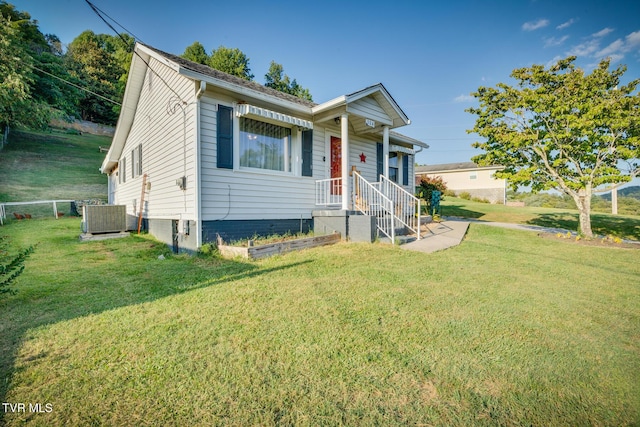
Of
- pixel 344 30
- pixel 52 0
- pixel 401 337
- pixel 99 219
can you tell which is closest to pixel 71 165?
pixel 99 219

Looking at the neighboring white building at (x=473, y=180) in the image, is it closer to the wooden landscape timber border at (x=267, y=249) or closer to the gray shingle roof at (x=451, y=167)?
the gray shingle roof at (x=451, y=167)

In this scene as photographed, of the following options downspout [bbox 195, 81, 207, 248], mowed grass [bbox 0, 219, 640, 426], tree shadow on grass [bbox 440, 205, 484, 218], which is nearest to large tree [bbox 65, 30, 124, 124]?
downspout [bbox 195, 81, 207, 248]

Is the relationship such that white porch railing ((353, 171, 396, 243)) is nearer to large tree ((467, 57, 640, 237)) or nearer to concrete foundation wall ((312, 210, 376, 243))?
concrete foundation wall ((312, 210, 376, 243))

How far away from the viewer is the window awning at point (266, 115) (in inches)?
247

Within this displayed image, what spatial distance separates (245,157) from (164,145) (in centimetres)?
255

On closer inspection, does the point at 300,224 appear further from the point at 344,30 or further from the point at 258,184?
the point at 344,30

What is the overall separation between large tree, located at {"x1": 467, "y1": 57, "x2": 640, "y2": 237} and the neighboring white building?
16.0 metres

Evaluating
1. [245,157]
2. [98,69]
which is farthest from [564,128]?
[98,69]

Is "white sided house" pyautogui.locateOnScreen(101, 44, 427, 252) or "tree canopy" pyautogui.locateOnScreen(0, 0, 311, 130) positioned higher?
"tree canopy" pyautogui.locateOnScreen(0, 0, 311, 130)

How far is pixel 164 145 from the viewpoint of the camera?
7.57 metres

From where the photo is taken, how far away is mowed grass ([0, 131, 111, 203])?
17.4 metres

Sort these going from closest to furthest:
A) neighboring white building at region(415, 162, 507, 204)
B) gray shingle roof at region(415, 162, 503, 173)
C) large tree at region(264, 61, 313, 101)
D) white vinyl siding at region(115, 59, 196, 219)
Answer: white vinyl siding at region(115, 59, 196, 219) < neighboring white building at region(415, 162, 507, 204) < gray shingle roof at region(415, 162, 503, 173) < large tree at region(264, 61, 313, 101)

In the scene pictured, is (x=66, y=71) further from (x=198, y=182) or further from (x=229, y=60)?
A: (x=198, y=182)

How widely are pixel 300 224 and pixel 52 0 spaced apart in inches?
310
